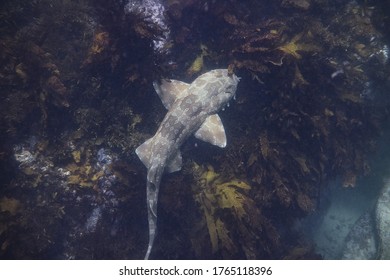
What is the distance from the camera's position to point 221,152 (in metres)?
7.06

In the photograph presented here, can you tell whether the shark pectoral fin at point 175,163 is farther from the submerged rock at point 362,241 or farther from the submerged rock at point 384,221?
the submerged rock at point 362,241

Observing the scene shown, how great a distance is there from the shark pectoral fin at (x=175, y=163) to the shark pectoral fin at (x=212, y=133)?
0.63m

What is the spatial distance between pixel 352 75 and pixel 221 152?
4118 mm

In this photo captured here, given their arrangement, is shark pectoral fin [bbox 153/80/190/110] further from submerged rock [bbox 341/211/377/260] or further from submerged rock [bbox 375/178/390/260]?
submerged rock [bbox 341/211/377/260]

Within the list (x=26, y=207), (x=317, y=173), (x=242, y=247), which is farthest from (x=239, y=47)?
(x=26, y=207)

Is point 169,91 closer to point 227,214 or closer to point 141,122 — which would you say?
point 141,122

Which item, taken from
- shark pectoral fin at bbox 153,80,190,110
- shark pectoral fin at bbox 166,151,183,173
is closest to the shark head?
shark pectoral fin at bbox 153,80,190,110

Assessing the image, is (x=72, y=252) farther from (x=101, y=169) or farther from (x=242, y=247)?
(x=242, y=247)

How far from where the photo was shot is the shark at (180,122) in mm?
6047

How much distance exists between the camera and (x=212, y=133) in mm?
6477

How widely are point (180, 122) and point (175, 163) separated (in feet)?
3.05

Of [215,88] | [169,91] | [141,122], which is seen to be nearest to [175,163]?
[141,122]

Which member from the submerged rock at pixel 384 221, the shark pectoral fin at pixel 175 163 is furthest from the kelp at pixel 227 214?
the submerged rock at pixel 384 221

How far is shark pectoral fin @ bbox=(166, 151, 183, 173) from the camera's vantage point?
20.7 feet
